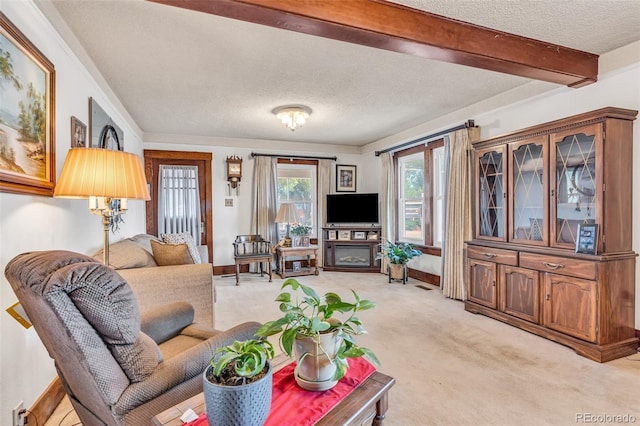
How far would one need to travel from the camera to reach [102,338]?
45.3 inches

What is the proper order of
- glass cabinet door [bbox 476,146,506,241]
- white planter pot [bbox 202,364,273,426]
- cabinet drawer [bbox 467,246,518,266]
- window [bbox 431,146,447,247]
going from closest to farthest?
white planter pot [bbox 202,364,273,426] → cabinet drawer [bbox 467,246,518,266] → glass cabinet door [bbox 476,146,506,241] → window [bbox 431,146,447,247]

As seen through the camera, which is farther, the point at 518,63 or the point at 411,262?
the point at 411,262

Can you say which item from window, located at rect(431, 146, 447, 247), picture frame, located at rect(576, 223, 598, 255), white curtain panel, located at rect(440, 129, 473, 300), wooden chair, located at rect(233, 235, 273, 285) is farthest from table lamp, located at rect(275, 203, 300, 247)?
picture frame, located at rect(576, 223, 598, 255)

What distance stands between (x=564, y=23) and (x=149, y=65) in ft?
10.9

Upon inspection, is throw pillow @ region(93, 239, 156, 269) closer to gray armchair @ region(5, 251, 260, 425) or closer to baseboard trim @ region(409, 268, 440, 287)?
gray armchair @ region(5, 251, 260, 425)

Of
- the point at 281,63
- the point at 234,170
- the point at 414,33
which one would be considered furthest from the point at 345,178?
the point at 414,33

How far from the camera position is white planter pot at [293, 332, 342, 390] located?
1239 mm

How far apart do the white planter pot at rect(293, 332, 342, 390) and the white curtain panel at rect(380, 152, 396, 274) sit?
4.94 meters

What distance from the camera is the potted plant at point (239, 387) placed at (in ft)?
3.05

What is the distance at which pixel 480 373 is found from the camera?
243 cm

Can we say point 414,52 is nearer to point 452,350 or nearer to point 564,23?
point 564,23

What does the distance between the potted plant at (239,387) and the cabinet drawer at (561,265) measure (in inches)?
110

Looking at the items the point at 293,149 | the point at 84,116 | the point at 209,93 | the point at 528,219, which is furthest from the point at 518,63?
the point at 293,149

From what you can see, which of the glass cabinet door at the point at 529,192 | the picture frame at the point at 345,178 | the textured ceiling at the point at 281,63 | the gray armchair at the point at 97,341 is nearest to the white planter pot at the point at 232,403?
the gray armchair at the point at 97,341
